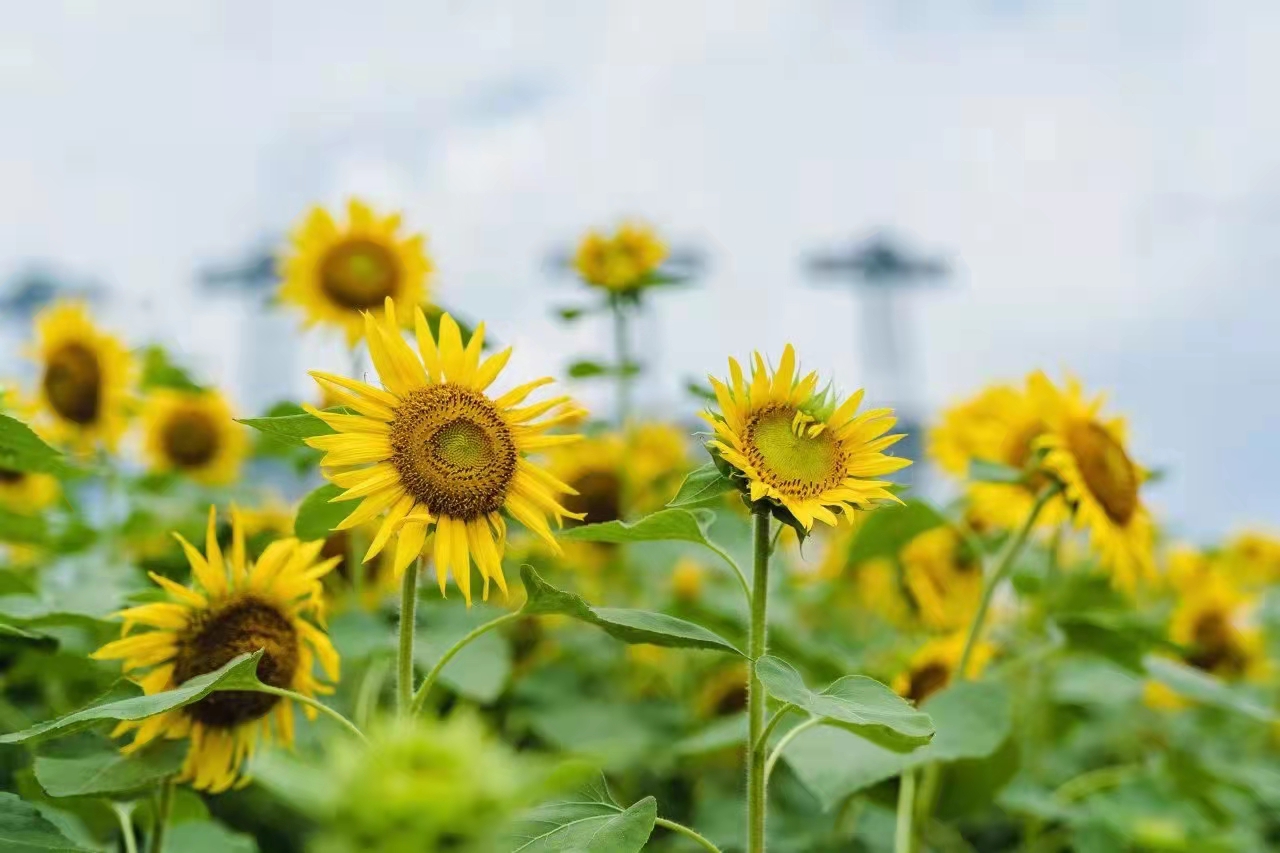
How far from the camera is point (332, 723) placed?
→ 186 centimetres

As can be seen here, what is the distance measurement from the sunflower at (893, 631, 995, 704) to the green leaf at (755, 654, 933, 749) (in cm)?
101

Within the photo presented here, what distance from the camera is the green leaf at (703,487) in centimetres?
131

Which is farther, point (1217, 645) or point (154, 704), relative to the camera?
point (1217, 645)

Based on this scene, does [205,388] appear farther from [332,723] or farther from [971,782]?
[971,782]

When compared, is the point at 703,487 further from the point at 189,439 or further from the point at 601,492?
the point at 189,439

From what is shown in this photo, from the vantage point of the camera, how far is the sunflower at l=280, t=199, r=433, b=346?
2848mm

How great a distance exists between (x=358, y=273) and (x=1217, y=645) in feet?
8.62

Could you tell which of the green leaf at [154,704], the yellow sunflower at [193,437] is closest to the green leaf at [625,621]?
the green leaf at [154,704]

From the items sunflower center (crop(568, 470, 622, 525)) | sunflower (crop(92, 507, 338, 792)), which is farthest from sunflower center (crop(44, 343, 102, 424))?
sunflower (crop(92, 507, 338, 792))

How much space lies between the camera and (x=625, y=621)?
1.21m

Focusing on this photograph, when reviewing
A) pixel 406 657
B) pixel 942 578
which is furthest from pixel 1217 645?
pixel 406 657

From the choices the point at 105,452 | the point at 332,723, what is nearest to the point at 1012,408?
Answer: the point at 332,723

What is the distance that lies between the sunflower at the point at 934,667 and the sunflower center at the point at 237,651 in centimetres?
122

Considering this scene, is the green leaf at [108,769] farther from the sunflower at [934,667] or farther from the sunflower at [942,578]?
the sunflower at [942,578]
